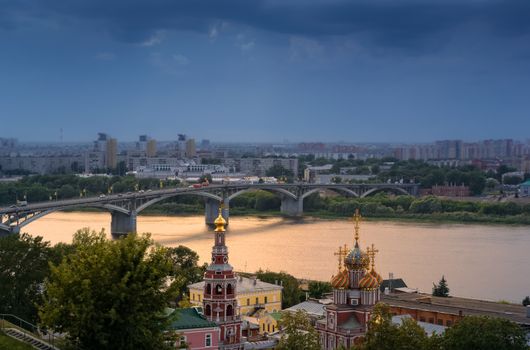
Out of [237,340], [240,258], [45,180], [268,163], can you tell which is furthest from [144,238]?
[268,163]

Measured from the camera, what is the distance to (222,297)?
393 inches

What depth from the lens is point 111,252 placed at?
766 centimetres

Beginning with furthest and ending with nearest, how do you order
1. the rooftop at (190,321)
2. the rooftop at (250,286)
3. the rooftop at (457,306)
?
the rooftop at (250,286) → the rooftop at (457,306) → the rooftop at (190,321)

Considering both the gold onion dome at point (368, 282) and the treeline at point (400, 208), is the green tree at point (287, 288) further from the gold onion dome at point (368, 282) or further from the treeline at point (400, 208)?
the treeline at point (400, 208)

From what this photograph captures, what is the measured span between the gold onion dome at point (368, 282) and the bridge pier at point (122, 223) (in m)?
16.9

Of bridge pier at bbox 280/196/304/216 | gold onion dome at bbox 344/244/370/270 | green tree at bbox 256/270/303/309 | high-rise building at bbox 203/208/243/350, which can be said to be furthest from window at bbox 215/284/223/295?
bridge pier at bbox 280/196/304/216

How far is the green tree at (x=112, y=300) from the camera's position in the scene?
7410 millimetres

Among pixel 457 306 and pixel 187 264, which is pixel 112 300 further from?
pixel 187 264

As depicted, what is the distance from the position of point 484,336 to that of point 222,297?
→ 252 cm

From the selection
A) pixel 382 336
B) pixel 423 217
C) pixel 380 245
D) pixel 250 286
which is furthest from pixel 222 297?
pixel 423 217

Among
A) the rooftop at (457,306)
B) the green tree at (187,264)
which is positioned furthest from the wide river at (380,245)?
the green tree at (187,264)

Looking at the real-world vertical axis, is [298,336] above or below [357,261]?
below

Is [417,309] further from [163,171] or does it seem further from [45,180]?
[163,171]

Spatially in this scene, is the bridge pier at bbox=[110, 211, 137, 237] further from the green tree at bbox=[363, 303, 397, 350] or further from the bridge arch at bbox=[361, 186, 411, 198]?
the green tree at bbox=[363, 303, 397, 350]
